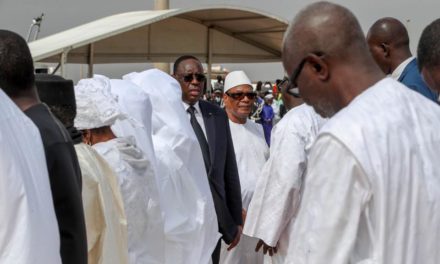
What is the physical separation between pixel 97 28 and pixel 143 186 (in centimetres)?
823

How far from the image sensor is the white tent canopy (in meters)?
12.1

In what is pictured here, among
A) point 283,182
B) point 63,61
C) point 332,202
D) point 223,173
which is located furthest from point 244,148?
point 332,202

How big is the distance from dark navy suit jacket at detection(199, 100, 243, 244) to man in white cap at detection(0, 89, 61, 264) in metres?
4.01

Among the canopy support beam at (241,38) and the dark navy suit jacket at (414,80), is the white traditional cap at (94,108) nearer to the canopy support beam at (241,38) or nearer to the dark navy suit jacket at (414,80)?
the dark navy suit jacket at (414,80)

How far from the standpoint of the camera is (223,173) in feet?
22.3

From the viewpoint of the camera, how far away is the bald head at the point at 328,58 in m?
2.54

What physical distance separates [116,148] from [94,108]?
0.24 m

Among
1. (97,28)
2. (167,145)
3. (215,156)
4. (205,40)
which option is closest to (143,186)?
(167,145)

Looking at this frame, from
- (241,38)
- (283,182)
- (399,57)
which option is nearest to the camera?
(399,57)

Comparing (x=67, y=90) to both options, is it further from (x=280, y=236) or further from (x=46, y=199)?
(x=280, y=236)

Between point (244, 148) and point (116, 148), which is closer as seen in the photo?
point (116, 148)

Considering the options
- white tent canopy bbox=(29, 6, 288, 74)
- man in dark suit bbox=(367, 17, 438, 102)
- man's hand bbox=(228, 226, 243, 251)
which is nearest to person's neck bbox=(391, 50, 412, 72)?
man in dark suit bbox=(367, 17, 438, 102)

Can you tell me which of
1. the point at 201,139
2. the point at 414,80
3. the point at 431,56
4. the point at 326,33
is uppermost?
the point at 326,33

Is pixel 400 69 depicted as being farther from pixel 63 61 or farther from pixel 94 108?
pixel 63 61
